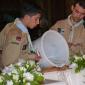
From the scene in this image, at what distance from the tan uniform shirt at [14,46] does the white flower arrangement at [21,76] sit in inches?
14.9

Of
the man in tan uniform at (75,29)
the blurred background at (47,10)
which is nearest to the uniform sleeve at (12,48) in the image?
the man in tan uniform at (75,29)

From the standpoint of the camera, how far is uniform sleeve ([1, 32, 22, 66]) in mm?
3156

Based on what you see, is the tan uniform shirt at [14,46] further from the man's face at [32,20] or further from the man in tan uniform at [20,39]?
the man's face at [32,20]

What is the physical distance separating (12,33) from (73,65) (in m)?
0.53

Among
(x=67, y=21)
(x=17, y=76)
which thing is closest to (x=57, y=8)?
(x=67, y=21)

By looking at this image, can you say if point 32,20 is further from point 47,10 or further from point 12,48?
point 47,10

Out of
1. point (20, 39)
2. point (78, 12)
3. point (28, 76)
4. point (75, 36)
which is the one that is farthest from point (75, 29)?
point (28, 76)

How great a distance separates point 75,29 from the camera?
3.96 m

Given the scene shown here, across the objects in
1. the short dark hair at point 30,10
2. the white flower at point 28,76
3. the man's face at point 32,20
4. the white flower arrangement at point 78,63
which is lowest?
the white flower at point 28,76

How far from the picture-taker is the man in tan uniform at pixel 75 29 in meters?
3.82

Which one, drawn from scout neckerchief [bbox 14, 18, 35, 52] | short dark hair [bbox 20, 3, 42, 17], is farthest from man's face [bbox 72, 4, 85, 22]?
scout neckerchief [bbox 14, 18, 35, 52]

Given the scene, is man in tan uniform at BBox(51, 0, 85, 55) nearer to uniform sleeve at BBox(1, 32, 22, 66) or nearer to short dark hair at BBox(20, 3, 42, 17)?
short dark hair at BBox(20, 3, 42, 17)

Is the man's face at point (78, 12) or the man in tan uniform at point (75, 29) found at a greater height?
the man's face at point (78, 12)

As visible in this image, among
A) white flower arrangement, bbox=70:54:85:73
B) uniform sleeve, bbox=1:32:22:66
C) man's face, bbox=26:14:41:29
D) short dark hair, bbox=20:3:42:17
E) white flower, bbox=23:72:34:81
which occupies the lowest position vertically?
white flower, bbox=23:72:34:81
